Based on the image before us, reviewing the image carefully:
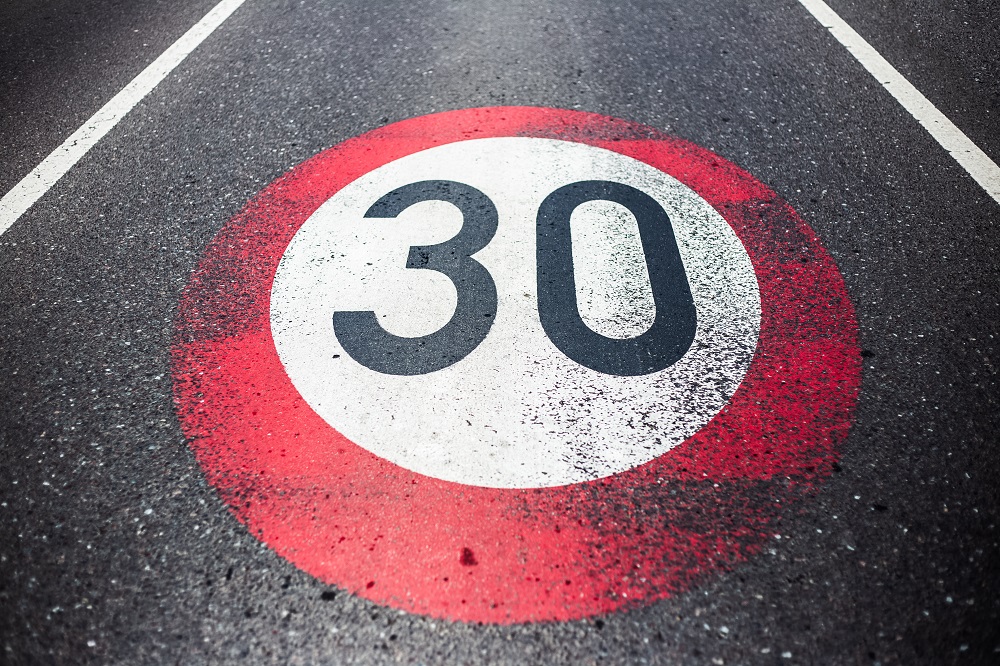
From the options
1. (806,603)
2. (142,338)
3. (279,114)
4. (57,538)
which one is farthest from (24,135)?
(806,603)

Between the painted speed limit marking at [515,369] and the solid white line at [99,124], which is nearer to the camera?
the painted speed limit marking at [515,369]

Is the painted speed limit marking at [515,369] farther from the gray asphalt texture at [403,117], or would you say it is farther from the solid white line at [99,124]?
the solid white line at [99,124]

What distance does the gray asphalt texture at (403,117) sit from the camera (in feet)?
7.09

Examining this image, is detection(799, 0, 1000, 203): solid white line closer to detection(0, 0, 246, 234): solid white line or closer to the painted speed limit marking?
the painted speed limit marking

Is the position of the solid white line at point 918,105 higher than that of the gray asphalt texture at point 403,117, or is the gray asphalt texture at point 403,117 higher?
the solid white line at point 918,105

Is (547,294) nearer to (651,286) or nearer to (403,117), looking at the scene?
(651,286)

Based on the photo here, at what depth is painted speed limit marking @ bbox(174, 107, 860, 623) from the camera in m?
2.36

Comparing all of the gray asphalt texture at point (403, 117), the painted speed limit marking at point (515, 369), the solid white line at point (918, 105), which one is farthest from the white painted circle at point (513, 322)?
the solid white line at point (918, 105)

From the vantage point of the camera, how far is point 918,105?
421cm

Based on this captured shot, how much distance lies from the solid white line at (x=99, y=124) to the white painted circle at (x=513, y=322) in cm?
157

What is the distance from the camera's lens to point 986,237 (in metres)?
3.40

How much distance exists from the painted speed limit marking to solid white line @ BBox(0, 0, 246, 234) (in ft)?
3.93

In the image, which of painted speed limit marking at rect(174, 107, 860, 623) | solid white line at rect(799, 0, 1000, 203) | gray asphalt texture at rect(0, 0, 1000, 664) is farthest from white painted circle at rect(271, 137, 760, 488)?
solid white line at rect(799, 0, 1000, 203)

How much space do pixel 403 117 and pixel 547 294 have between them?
67.6 inches
